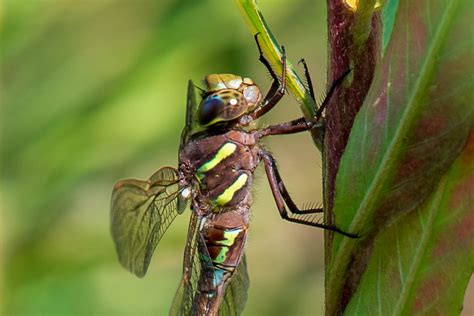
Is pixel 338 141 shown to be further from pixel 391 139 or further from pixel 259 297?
pixel 259 297

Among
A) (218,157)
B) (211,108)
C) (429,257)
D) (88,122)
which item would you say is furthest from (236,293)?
(429,257)

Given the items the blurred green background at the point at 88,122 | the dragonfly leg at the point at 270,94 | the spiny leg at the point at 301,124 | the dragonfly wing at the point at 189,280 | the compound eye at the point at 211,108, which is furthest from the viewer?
the blurred green background at the point at 88,122

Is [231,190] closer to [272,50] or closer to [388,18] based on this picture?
[272,50]

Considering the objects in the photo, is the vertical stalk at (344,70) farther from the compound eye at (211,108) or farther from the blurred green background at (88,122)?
the blurred green background at (88,122)

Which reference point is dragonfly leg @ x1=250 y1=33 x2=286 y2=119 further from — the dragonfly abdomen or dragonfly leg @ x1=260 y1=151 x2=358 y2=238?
the dragonfly abdomen

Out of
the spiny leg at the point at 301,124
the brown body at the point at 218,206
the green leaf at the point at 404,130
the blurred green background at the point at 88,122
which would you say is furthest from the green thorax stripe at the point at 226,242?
the green leaf at the point at 404,130

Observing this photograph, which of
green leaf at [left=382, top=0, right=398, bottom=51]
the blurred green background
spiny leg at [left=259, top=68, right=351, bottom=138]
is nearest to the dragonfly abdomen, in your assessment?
spiny leg at [left=259, top=68, right=351, bottom=138]
